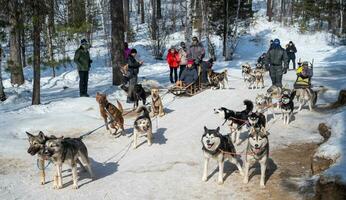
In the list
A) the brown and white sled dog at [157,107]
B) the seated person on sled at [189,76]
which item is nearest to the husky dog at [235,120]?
the brown and white sled dog at [157,107]

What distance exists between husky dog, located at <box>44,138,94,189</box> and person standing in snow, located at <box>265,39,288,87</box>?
24.6ft

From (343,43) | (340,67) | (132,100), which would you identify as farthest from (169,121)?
(343,43)

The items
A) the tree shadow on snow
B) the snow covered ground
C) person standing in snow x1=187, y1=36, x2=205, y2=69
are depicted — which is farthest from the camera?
person standing in snow x1=187, y1=36, x2=205, y2=69

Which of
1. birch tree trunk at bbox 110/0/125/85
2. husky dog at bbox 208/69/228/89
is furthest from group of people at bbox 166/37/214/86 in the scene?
birch tree trunk at bbox 110/0/125/85

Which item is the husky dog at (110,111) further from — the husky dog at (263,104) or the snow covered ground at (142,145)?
the husky dog at (263,104)

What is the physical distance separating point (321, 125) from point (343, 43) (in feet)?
80.2

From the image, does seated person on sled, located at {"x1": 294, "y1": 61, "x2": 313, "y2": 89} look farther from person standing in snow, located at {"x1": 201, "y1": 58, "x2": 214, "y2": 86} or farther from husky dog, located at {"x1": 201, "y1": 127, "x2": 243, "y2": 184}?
husky dog, located at {"x1": 201, "y1": 127, "x2": 243, "y2": 184}

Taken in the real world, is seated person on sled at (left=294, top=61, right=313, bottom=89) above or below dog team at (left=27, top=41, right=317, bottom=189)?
above

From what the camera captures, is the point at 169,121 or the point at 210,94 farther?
the point at 210,94

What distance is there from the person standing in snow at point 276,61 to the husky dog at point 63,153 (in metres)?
7.49

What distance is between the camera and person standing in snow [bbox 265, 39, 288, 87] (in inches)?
493

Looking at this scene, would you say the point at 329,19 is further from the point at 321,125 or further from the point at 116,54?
the point at 321,125

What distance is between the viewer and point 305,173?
709cm

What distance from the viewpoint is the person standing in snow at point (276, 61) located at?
1252cm
